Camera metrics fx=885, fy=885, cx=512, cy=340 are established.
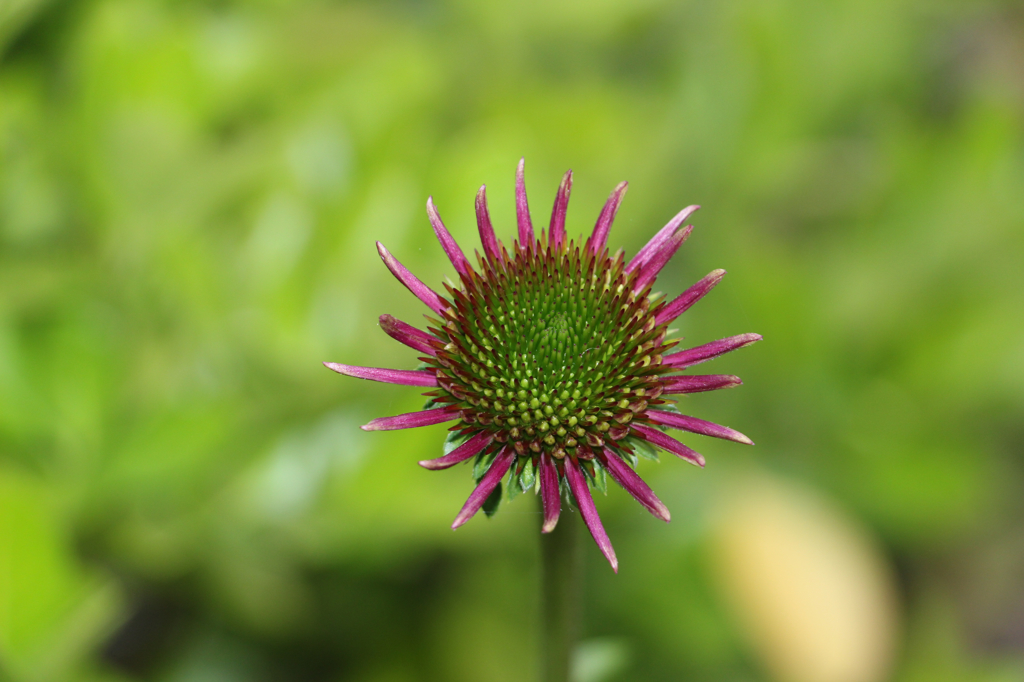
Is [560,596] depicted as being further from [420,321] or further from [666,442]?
[420,321]

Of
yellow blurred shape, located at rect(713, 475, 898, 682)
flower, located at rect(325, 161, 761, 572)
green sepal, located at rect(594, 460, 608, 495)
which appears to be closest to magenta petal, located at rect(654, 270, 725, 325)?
flower, located at rect(325, 161, 761, 572)

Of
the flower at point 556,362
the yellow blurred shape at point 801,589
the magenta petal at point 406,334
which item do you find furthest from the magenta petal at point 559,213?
the yellow blurred shape at point 801,589

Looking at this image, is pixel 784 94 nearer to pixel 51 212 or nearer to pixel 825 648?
pixel 825 648

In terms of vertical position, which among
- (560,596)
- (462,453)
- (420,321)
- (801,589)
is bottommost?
(801,589)

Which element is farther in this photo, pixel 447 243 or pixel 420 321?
pixel 420 321

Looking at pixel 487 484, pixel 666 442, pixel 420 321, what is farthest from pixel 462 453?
pixel 420 321

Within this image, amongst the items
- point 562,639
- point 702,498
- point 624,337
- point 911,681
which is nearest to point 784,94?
point 702,498

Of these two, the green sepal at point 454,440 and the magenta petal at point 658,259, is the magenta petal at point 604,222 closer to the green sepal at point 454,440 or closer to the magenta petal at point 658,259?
the magenta petal at point 658,259

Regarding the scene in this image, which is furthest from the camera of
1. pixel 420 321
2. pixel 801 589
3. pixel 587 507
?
pixel 801 589

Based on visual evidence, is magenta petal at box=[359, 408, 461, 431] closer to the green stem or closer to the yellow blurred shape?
the green stem
